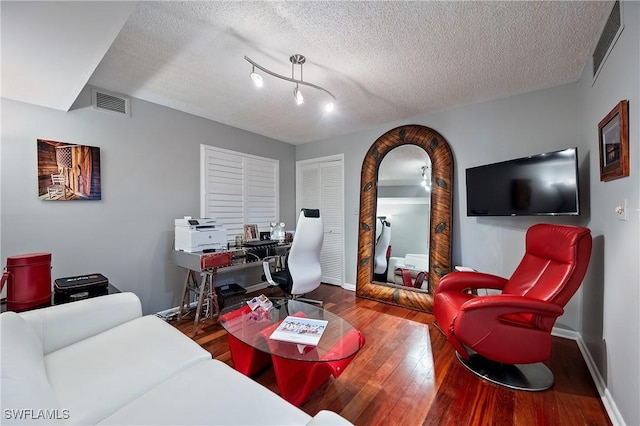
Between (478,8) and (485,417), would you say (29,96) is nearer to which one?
(478,8)

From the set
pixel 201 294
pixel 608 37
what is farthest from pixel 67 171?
pixel 608 37

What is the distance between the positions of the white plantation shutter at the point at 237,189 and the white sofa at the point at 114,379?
197 centimetres

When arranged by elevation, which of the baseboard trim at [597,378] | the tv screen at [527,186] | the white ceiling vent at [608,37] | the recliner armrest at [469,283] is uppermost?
the white ceiling vent at [608,37]

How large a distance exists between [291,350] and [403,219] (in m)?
2.45

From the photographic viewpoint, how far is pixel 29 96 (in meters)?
2.06

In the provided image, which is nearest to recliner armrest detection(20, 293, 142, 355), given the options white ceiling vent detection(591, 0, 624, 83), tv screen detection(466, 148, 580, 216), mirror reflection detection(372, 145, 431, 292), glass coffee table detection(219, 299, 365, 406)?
glass coffee table detection(219, 299, 365, 406)

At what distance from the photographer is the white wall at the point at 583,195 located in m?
1.36

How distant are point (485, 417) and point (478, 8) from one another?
243cm

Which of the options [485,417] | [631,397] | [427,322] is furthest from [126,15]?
[427,322]

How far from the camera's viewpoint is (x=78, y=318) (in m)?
1.57

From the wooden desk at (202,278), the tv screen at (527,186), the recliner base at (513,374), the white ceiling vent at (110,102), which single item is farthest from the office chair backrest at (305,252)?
the white ceiling vent at (110,102)

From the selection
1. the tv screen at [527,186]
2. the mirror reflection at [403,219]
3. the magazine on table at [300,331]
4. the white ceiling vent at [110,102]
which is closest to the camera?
the magazine on table at [300,331]

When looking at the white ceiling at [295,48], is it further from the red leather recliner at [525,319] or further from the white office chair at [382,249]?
the white office chair at [382,249]

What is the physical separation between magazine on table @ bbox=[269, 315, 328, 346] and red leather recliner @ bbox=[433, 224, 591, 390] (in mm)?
972
